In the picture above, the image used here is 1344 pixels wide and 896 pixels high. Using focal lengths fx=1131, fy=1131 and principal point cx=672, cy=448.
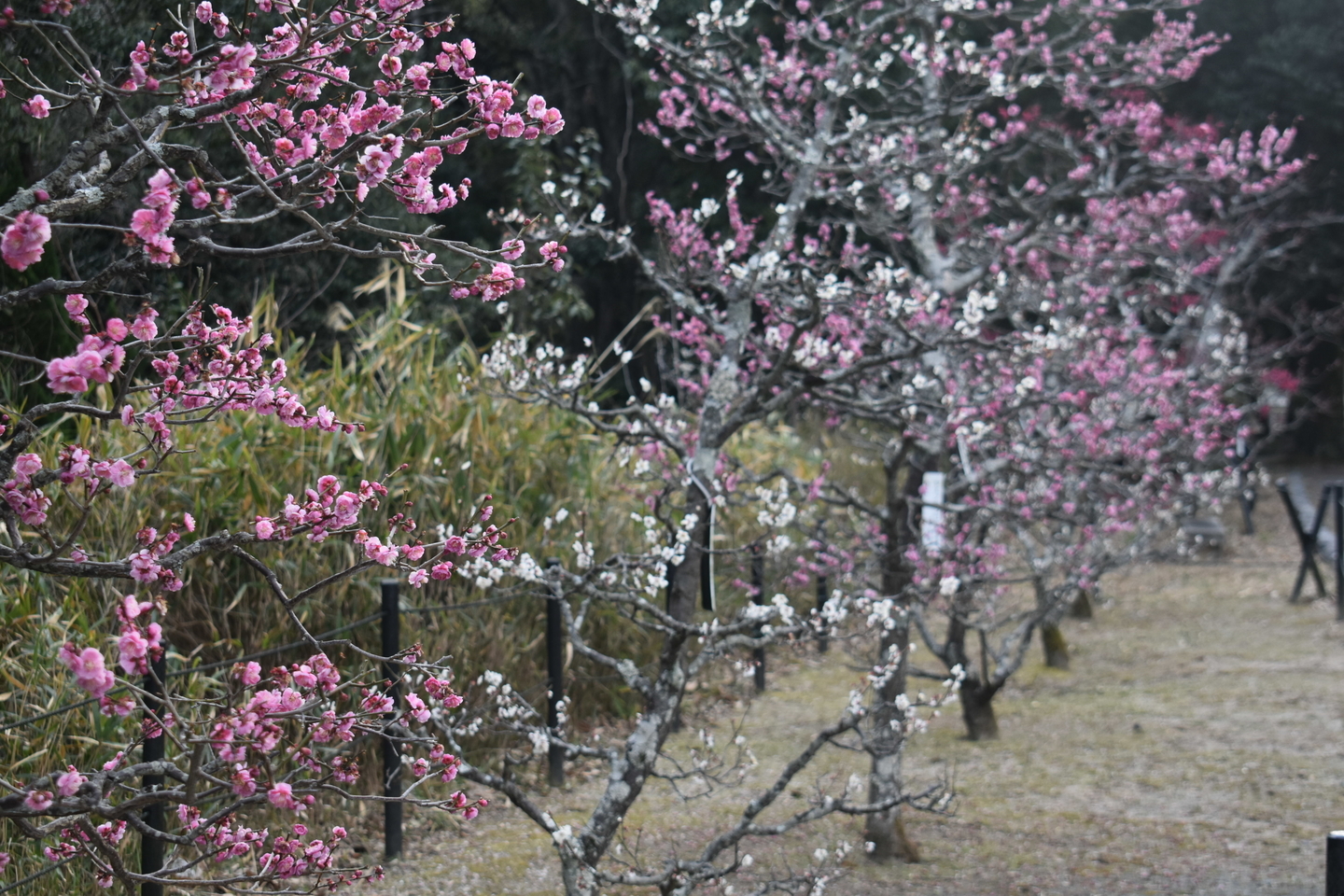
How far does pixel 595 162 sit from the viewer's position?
11469 mm

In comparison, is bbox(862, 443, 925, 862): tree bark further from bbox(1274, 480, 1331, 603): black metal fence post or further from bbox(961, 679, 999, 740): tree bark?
bbox(1274, 480, 1331, 603): black metal fence post

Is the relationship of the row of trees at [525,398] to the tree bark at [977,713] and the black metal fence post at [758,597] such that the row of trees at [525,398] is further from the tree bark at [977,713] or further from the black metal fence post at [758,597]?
the black metal fence post at [758,597]

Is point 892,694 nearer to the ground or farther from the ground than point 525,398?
Result: nearer to the ground

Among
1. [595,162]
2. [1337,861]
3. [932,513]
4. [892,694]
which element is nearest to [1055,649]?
[932,513]

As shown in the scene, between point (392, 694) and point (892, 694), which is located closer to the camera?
point (392, 694)

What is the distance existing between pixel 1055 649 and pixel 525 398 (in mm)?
4458

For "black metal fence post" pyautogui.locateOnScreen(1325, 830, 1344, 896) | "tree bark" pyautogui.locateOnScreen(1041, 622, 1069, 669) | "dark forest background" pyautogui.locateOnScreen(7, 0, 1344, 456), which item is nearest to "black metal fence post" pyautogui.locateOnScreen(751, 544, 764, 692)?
"dark forest background" pyautogui.locateOnScreen(7, 0, 1344, 456)

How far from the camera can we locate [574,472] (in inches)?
238

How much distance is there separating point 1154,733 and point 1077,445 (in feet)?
6.76

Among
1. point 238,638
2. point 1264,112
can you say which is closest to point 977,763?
point 238,638

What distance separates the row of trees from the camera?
5.00 ft

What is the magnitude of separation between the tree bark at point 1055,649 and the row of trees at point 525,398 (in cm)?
74

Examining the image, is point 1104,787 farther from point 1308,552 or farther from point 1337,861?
point 1308,552

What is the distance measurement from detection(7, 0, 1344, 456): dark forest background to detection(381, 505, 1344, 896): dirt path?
2367mm
